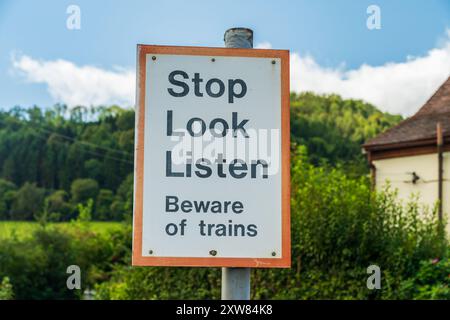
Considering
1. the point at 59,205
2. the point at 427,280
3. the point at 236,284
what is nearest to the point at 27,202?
the point at 59,205

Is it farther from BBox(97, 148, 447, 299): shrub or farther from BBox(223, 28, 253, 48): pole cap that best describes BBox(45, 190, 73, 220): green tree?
BBox(223, 28, 253, 48): pole cap

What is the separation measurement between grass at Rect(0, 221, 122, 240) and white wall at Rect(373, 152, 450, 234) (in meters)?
5.20

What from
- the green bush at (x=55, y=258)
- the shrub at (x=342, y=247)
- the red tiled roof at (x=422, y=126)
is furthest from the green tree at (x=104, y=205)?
the red tiled roof at (x=422, y=126)

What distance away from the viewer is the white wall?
12.0 metres

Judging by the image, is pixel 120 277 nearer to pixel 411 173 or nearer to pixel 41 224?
pixel 41 224

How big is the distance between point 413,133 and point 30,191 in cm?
820

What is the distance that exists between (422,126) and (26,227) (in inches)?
319

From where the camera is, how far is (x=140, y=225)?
171cm

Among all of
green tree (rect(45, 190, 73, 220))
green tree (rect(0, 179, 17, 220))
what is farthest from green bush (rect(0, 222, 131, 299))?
green tree (rect(0, 179, 17, 220))

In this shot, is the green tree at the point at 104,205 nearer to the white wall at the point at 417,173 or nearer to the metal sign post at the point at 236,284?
the white wall at the point at 417,173

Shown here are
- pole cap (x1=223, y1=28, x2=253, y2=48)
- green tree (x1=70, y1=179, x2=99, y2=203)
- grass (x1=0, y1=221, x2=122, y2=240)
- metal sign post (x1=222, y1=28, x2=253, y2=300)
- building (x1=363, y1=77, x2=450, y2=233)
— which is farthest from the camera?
green tree (x1=70, y1=179, x2=99, y2=203)

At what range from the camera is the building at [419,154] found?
1190 centimetres

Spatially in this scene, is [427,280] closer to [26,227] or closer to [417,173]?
[417,173]
